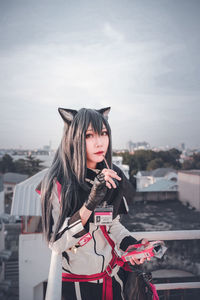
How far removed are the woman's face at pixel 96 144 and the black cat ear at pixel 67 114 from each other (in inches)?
5.7

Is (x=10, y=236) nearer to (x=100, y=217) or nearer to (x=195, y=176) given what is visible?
(x=195, y=176)

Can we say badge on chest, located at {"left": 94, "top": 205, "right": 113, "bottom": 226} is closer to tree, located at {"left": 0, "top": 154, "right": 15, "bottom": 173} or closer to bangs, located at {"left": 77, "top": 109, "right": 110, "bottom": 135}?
bangs, located at {"left": 77, "top": 109, "right": 110, "bottom": 135}

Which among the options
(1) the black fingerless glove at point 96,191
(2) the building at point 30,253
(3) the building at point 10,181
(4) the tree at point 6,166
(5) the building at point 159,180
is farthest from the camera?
(4) the tree at point 6,166

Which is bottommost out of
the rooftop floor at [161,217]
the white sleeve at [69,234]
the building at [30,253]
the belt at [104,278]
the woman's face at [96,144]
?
the rooftop floor at [161,217]

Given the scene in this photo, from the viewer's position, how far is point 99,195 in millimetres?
1246

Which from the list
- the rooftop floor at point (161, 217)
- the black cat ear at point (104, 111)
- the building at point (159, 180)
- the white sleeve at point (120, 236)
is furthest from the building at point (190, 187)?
the black cat ear at point (104, 111)

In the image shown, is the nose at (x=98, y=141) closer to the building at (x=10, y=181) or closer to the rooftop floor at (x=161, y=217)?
the rooftop floor at (x=161, y=217)

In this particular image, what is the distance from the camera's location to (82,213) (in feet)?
4.24

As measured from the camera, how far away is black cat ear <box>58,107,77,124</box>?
4.93 ft

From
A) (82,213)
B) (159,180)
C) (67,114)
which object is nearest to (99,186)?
(82,213)

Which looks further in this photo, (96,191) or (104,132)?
(104,132)

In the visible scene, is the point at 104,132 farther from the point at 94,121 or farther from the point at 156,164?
the point at 156,164

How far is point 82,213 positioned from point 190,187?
30.0 m

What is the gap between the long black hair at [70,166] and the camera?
1.38 m
